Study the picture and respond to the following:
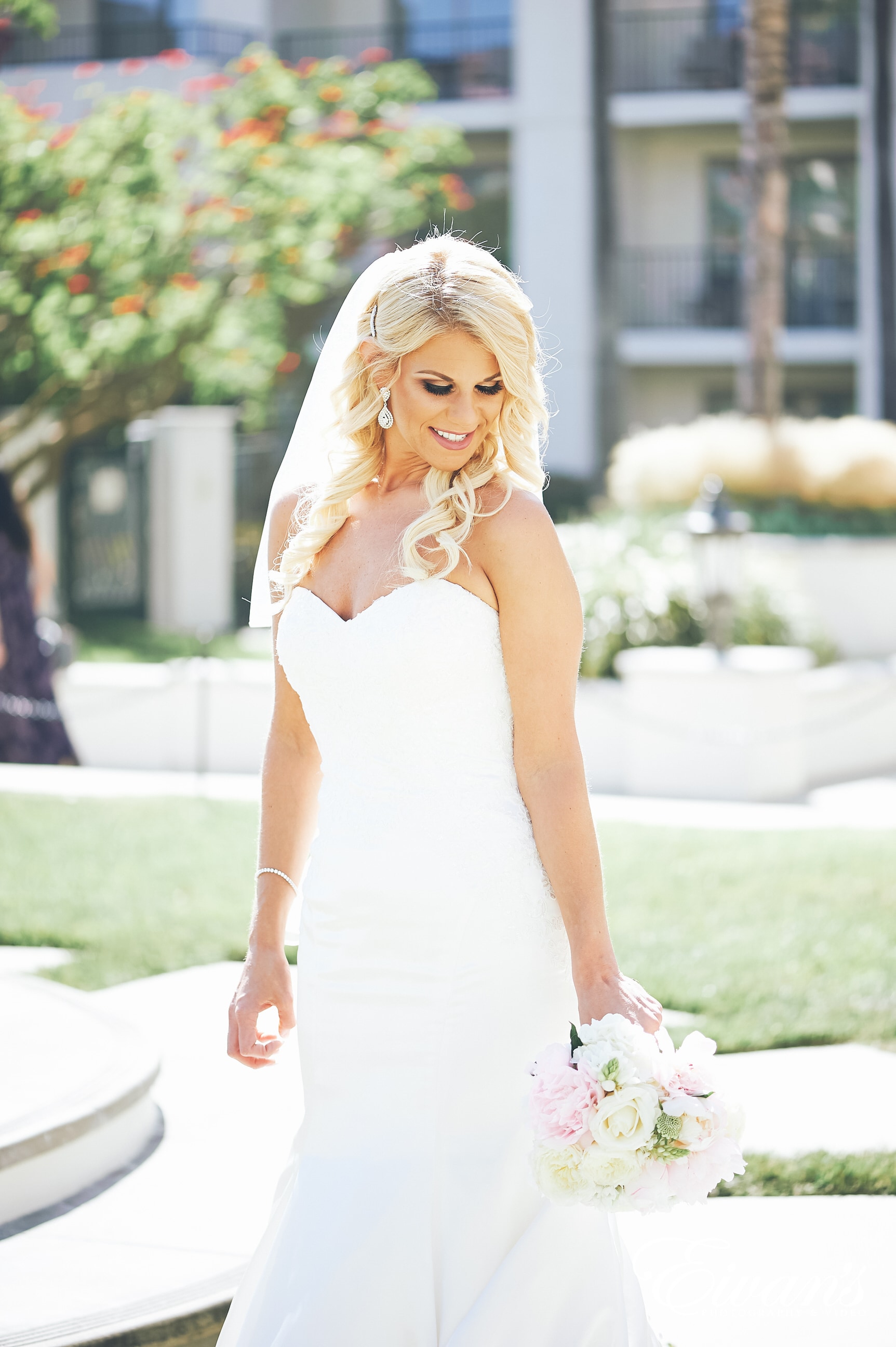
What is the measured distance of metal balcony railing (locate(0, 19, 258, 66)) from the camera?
22.3 m

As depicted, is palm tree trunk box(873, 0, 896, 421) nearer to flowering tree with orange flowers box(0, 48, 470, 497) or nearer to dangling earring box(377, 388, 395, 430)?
flowering tree with orange flowers box(0, 48, 470, 497)

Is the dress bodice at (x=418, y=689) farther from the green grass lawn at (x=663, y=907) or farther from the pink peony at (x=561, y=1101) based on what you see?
the green grass lawn at (x=663, y=907)

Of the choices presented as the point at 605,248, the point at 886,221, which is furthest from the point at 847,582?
the point at 886,221

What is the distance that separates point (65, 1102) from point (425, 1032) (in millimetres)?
1891

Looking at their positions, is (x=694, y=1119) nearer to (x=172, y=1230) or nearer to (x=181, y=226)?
(x=172, y=1230)

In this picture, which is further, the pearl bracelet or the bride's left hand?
the pearl bracelet

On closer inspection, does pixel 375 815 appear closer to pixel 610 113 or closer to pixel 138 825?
pixel 138 825

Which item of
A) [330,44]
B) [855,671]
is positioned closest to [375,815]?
[855,671]

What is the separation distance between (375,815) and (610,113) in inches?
847

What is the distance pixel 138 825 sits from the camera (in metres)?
8.86

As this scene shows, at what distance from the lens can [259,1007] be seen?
2.66 meters

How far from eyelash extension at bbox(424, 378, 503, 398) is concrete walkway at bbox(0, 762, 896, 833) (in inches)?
261

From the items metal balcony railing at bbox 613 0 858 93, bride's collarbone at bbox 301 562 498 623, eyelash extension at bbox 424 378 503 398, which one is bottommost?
bride's collarbone at bbox 301 562 498 623

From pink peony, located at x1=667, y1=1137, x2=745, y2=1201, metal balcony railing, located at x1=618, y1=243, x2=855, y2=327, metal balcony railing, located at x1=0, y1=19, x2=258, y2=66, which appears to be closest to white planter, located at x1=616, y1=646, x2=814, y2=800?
pink peony, located at x1=667, y1=1137, x2=745, y2=1201
